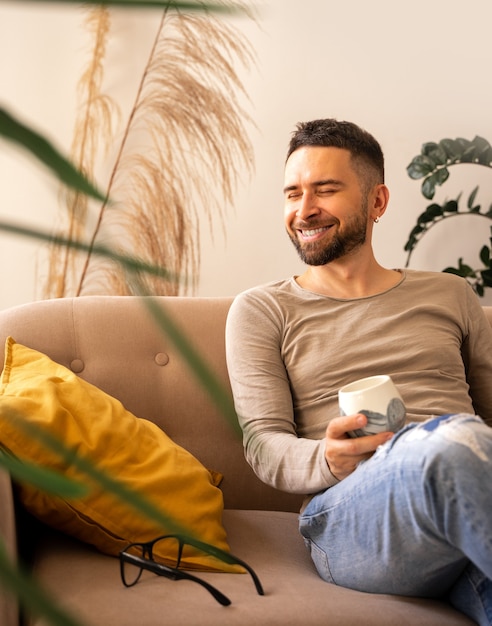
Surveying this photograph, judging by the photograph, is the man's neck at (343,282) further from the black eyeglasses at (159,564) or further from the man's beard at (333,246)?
the black eyeglasses at (159,564)

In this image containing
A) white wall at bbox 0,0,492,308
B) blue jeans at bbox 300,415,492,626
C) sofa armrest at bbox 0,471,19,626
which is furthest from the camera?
white wall at bbox 0,0,492,308

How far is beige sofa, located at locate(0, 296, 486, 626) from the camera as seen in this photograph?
1241mm

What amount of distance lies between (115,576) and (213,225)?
1.50 metres

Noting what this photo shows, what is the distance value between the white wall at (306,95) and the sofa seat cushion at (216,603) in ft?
4.40

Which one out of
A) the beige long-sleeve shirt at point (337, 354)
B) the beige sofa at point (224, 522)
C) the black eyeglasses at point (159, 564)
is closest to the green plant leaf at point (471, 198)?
the beige sofa at point (224, 522)

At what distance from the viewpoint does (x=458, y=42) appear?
112 inches

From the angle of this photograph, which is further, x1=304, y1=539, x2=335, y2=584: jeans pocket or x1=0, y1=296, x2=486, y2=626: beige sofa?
x1=304, y1=539, x2=335, y2=584: jeans pocket

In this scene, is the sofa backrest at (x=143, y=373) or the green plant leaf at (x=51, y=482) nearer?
the green plant leaf at (x=51, y=482)

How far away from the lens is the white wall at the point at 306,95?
2557 mm

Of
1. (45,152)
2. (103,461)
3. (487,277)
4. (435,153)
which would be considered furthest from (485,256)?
(45,152)

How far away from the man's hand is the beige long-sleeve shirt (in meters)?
0.16

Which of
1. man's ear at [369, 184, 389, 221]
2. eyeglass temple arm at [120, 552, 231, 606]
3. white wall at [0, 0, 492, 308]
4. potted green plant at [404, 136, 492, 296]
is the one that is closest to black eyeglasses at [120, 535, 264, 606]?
eyeglass temple arm at [120, 552, 231, 606]

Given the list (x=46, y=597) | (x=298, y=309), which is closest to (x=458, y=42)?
(x=298, y=309)

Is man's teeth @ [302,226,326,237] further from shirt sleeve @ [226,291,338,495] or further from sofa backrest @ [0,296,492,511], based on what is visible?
sofa backrest @ [0,296,492,511]
